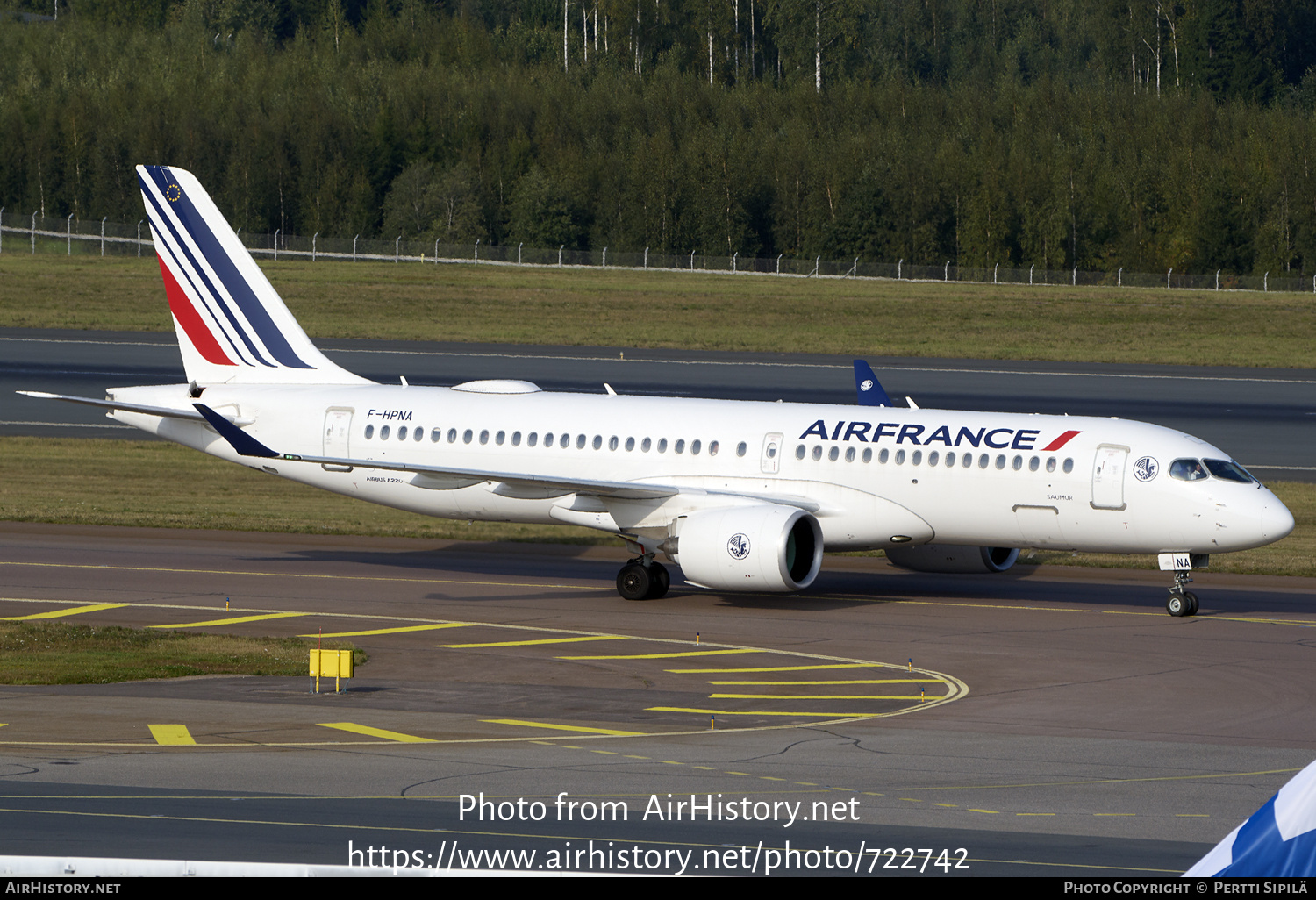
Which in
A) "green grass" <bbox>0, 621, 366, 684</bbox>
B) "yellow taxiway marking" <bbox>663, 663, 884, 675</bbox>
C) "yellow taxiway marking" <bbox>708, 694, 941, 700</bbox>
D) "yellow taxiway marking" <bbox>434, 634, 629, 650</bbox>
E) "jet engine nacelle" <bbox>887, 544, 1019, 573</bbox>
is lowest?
"yellow taxiway marking" <bbox>434, 634, 629, 650</bbox>

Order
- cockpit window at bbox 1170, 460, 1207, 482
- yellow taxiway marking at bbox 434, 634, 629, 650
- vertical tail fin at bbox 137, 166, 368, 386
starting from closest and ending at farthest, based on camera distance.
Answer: yellow taxiway marking at bbox 434, 634, 629, 650 < cockpit window at bbox 1170, 460, 1207, 482 < vertical tail fin at bbox 137, 166, 368, 386

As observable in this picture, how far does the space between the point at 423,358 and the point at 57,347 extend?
58.4 feet

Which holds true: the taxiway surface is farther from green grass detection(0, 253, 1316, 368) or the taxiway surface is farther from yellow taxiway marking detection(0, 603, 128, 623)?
green grass detection(0, 253, 1316, 368)

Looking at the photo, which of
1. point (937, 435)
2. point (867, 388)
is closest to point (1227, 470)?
point (937, 435)

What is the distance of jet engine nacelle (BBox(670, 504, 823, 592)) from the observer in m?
33.3

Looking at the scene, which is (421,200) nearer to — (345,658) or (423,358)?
(423,358)

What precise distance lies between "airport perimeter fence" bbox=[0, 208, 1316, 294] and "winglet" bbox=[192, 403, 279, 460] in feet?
332

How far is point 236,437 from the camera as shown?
3559cm

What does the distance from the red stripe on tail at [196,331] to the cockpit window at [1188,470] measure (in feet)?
73.6

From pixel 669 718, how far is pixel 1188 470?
568 inches

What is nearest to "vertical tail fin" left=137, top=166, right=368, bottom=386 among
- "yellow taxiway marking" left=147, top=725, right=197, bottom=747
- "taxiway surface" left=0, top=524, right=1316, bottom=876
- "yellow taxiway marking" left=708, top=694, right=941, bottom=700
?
"taxiway surface" left=0, top=524, right=1316, bottom=876

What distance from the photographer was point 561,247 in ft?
483

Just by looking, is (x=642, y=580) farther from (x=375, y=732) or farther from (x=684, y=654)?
(x=375, y=732)

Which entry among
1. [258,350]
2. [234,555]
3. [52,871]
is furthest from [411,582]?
[52,871]
